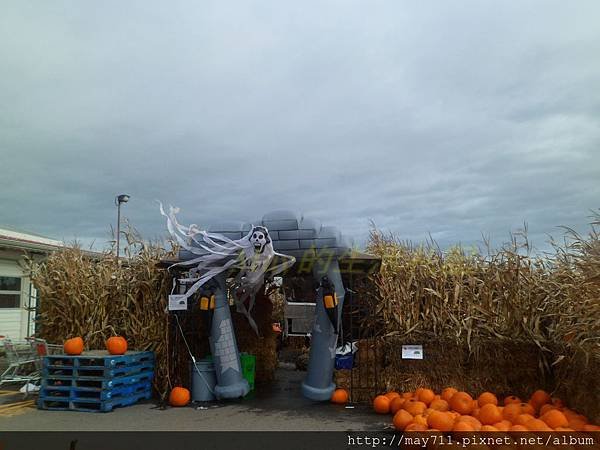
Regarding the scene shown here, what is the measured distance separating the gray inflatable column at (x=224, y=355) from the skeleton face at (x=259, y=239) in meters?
1.25

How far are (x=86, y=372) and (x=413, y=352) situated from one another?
19.4 ft

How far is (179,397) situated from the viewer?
9117 millimetres

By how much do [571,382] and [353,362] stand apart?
3.90 meters

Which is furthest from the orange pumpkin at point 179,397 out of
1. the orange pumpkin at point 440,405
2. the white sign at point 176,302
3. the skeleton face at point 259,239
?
the orange pumpkin at point 440,405

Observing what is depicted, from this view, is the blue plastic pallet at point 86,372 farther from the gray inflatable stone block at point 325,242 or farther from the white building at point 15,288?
the white building at point 15,288

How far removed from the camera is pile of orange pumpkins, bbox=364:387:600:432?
603 cm

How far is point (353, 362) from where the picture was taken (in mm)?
9617

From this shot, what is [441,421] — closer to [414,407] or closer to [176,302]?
[414,407]

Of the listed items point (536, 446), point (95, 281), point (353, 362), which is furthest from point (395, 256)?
point (95, 281)

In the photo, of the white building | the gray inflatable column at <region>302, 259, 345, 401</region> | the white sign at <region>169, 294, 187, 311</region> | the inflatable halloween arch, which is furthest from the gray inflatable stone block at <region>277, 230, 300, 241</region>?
the white building

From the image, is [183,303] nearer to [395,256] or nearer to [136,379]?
[136,379]

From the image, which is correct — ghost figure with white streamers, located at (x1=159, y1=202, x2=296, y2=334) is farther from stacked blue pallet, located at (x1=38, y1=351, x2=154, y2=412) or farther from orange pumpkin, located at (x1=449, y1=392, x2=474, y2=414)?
orange pumpkin, located at (x1=449, y1=392, x2=474, y2=414)

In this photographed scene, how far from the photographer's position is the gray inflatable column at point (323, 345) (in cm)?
916

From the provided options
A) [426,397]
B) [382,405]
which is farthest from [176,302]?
[426,397]
